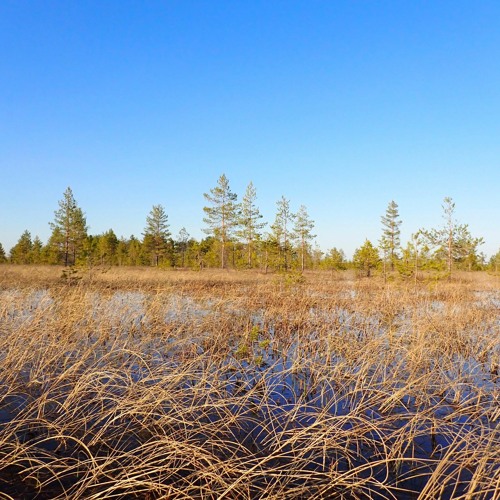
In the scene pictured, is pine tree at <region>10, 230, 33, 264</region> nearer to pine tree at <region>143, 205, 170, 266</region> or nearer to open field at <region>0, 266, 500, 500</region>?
pine tree at <region>143, 205, 170, 266</region>

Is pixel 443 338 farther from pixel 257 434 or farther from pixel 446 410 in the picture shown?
pixel 257 434

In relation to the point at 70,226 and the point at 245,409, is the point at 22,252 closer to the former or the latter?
the point at 70,226

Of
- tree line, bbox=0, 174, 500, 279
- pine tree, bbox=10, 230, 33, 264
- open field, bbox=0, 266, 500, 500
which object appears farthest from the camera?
pine tree, bbox=10, 230, 33, 264

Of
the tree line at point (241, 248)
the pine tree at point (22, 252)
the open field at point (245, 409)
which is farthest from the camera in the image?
the pine tree at point (22, 252)

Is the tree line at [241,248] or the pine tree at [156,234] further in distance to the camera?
the pine tree at [156,234]

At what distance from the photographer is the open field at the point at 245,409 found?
3.07 m

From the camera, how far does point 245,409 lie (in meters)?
4.73

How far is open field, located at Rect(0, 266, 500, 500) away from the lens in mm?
3068

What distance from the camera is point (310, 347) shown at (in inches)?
310

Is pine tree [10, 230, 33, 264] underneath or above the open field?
above

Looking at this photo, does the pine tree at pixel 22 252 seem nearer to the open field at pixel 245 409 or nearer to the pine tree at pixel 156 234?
the pine tree at pixel 156 234

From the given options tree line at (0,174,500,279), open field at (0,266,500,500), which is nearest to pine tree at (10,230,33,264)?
tree line at (0,174,500,279)

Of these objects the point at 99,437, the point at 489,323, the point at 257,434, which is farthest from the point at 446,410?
the point at 489,323

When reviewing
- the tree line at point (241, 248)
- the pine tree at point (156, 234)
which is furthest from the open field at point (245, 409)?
the pine tree at point (156, 234)
